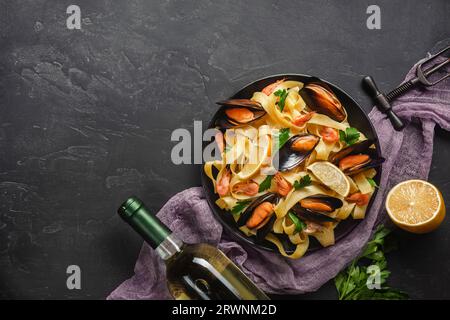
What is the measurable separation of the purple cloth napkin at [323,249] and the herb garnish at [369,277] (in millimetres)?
70

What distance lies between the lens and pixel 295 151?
11.1 ft

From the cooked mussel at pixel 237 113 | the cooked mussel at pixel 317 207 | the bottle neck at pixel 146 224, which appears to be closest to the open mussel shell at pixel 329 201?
the cooked mussel at pixel 317 207

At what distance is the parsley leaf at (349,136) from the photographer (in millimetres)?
3361

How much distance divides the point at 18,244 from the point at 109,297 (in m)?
0.72

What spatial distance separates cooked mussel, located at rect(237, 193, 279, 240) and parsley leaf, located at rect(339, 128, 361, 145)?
1.79 ft

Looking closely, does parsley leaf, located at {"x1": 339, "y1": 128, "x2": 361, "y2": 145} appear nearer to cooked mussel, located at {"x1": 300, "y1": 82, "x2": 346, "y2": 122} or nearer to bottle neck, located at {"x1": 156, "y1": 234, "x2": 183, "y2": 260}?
cooked mussel, located at {"x1": 300, "y1": 82, "x2": 346, "y2": 122}

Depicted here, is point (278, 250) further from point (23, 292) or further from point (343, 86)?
point (23, 292)

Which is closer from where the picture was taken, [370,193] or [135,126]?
[370,193]

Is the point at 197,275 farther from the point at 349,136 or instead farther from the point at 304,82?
the point at 304,82

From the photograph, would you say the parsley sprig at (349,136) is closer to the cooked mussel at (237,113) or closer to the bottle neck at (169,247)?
the cooked mussel at (237,113)

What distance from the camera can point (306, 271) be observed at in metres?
3.53

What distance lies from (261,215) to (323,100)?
81 cm
